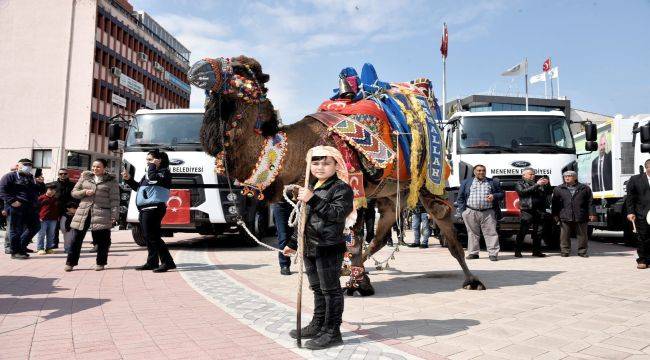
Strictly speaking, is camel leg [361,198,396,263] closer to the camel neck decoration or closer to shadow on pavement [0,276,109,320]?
the camel neck decoration

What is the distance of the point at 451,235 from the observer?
6.28m

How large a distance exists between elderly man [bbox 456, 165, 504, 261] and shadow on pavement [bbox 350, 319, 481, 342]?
17.4 feet

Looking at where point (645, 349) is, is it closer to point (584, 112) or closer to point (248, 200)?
point (248, 200)

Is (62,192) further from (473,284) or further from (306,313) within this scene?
(473,284)

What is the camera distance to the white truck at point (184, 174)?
34.6 ft

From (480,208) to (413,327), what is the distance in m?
5.73

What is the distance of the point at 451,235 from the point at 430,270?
1.89m

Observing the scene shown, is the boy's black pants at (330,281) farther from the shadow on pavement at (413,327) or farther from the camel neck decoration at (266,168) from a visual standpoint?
the camel neck decoration at (266,168)

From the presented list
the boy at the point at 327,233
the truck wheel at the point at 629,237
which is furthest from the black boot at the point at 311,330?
the truck wheel at the point at 629,237

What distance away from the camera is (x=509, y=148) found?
1035 cm

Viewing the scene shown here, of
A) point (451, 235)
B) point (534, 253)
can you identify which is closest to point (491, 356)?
point (451, 235)

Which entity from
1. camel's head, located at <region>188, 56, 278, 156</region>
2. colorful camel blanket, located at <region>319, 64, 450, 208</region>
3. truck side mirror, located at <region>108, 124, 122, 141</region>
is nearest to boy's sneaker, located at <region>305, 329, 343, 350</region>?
camel's head, located at <region>188, 56, 278, 156</region>

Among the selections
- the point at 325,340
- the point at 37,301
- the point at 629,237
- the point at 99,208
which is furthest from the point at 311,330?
the point at 629,237

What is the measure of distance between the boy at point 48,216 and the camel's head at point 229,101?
7761 mm
